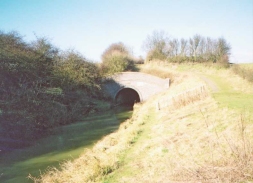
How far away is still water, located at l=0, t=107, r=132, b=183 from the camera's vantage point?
32.5ft

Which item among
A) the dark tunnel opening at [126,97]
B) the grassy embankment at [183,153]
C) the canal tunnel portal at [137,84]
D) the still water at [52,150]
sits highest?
the canal tunnel portal at [137,84]

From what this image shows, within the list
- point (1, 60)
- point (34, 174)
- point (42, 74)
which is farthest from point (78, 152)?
point (42, 74)

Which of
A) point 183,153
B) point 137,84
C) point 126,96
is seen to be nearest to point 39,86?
point 137,84

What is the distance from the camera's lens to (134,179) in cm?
664

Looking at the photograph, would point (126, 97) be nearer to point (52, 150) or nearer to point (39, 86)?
point (39, 86)

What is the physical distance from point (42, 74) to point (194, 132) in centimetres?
1444

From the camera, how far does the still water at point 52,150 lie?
9.91 metres

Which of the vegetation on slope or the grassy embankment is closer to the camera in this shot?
the grassy embankment

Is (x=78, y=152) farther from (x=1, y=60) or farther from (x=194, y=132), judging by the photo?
(x=1, y=60)

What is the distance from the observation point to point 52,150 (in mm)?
12492

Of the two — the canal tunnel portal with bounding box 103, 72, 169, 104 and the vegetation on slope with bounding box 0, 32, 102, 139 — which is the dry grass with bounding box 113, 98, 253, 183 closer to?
the vegetation on slope with bounding box 0, 32, 102, 139

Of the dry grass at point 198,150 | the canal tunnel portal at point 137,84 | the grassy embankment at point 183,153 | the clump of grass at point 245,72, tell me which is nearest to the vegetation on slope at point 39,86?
the canal tunnel portal at point 137,84

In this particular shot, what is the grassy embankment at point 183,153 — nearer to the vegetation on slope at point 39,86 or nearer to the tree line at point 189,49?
the vegetation on slope at point 39,86

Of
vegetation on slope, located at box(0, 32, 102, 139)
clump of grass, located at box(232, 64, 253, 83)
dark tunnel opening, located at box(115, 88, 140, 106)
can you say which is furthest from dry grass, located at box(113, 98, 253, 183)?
dark tunnel opening, located at box(115, 88, 140, 106)
